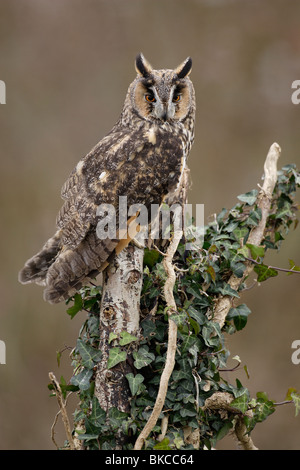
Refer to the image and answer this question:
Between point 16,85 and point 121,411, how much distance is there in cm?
203

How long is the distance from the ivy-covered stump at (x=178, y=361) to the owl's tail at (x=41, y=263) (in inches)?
4.8

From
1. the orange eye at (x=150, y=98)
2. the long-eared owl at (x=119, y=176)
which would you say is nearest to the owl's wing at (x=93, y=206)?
the long-eared owl at (x=119, y=176)

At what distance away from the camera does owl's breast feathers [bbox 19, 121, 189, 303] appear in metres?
1.41

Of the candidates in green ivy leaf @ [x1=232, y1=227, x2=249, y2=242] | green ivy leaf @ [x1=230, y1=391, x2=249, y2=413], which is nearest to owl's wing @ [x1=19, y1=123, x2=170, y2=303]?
green ivy leaf @ [x1=232, y1=227, x2=249, y2=242]

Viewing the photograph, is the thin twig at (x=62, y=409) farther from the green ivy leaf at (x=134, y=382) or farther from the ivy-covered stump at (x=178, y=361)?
the green ivy leaf at (x=134, y=382)

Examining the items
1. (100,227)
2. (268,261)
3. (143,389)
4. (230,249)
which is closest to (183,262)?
(230,249)

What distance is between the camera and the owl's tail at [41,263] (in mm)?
1550

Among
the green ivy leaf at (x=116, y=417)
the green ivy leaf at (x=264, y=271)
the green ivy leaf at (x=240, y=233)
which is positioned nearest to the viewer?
the green ivy leaf at (x=116, y=417)

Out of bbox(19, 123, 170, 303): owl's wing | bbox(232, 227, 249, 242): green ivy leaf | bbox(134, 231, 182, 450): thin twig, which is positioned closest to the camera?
bbox(134, 231, 182, 450): thin twig

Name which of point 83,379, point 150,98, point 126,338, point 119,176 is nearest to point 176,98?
point 150,98

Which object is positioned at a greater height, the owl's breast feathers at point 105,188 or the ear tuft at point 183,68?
the ear tuft at point 183,68

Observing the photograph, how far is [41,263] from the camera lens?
1.56 metres

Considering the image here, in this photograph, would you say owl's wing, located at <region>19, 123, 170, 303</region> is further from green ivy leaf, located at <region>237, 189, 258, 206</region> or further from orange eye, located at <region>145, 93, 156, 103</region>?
green ivy leaf, located at <region>237, 189, 258, 206</region>
